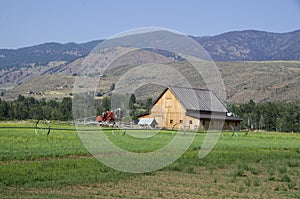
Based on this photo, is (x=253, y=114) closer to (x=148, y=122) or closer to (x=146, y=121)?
(x=148, y=122)

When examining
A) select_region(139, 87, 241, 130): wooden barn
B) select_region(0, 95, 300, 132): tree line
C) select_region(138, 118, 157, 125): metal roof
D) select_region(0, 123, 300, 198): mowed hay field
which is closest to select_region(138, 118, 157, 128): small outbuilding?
select_region(138, 118, 157, 125): metal roof

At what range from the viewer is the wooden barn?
8025 cm

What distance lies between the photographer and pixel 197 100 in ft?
279

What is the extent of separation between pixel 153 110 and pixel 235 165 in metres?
59.0

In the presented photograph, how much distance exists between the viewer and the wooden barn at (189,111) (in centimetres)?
8025

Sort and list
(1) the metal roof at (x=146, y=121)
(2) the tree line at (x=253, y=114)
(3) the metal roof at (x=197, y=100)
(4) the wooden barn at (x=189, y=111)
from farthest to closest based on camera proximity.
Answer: (2) the tree line at (x=253, y=114) < (3) the metal roof at (x=197, y=100) < (4) the wooden barn at (x=189, y=111) < (1) the metal roof at (x=146, y=121)

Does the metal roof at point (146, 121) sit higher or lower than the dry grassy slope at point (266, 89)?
lower

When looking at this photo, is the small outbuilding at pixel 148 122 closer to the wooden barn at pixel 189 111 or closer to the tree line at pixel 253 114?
the wooden barn at pixel 189 111

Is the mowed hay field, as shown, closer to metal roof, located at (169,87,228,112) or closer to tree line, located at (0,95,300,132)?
metal roof, located at (169,87,228,112)

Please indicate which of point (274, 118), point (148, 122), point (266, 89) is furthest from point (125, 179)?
point (266, 89)

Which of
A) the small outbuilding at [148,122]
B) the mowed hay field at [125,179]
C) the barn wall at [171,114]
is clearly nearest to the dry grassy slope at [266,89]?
the barn wall at [171,114]

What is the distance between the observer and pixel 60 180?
1748 cm

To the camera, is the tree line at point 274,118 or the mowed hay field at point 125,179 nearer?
the mowed hay field at point 125,179

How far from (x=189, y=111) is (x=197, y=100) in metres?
4.69
